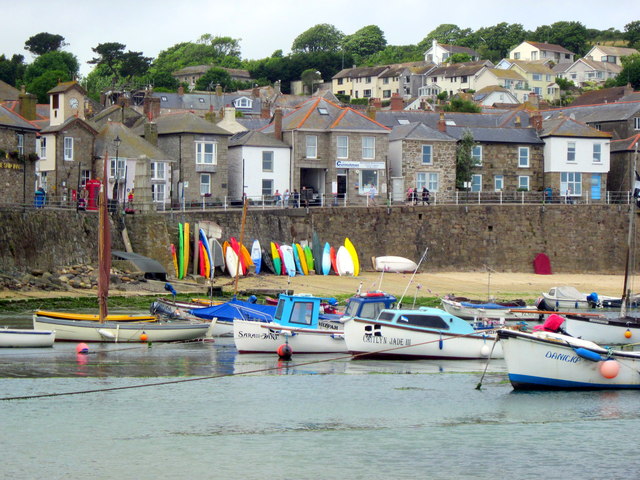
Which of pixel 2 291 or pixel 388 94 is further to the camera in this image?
pixel 388 94

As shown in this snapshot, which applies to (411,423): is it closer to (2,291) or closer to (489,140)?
(2,291)

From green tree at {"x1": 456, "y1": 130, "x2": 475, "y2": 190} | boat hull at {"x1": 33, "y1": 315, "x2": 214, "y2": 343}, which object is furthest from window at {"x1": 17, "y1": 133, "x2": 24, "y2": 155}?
green tree at {"x1": 456, "y1": 130, "x2": 475, "y2": 190}

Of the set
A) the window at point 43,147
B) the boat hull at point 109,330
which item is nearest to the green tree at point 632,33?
the window at point 43,147

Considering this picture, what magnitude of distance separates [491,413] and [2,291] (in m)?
24.4

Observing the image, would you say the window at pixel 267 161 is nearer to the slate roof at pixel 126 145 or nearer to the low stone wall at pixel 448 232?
the slate roof at pixel 126 145

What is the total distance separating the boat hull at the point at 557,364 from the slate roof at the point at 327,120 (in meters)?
39.9

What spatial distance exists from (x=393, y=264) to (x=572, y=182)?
51.6 feet

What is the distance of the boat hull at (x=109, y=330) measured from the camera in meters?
37.5

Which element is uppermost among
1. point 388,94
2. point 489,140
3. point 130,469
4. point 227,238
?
point 388,94

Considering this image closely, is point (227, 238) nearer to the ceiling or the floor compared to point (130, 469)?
nearer to the ceiling

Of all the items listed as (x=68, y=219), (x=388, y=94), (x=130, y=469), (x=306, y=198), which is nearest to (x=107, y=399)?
(x=130, y=469)

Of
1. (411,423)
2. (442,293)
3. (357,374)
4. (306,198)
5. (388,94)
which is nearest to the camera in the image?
(411,423)

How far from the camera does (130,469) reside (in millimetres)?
23484

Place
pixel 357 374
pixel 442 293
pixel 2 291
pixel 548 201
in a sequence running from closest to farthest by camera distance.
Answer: pixel 357 374, pixel 2 291, pixel 442 293, pixel 548 201
